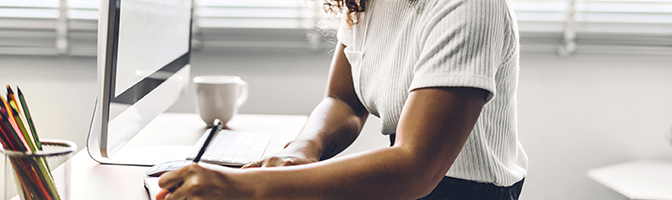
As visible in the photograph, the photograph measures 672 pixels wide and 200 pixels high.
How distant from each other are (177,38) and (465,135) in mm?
828

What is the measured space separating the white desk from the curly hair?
95cm

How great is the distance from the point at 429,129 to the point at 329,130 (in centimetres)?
34

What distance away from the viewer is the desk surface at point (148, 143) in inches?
28.0

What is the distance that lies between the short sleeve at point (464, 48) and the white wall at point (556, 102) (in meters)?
1.07

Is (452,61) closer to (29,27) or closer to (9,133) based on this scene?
(9,133)

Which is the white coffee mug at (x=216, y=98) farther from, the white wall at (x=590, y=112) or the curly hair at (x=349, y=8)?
the white wall at (x=590, y=112)

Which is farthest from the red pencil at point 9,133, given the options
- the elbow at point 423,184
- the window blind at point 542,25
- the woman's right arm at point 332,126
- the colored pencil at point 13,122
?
the window blind at point 542,25

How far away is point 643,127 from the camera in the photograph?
1.63m

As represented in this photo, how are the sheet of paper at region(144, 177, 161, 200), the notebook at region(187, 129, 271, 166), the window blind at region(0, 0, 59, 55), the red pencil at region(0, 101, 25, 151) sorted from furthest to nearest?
the window blind at region(0, 0, 59, 55), the notebook at region(187, 129, 271, 166), the sheet of paper at region(144, 177, 161, 200), the red pencil at region(0, 101, 25, 151)

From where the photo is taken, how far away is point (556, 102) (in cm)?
163

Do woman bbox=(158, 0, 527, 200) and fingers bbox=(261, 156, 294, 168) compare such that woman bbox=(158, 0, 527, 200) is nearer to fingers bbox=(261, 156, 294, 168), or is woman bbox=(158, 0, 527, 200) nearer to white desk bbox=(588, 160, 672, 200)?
fingers bbox=(261, 156, 294, 168)

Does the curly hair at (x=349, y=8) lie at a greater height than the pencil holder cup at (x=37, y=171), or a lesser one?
greater

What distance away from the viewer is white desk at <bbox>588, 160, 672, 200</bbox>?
132 cm

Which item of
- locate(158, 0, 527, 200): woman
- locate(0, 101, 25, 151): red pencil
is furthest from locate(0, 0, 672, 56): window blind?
locate(0, 101, 25, 151): red pencil
